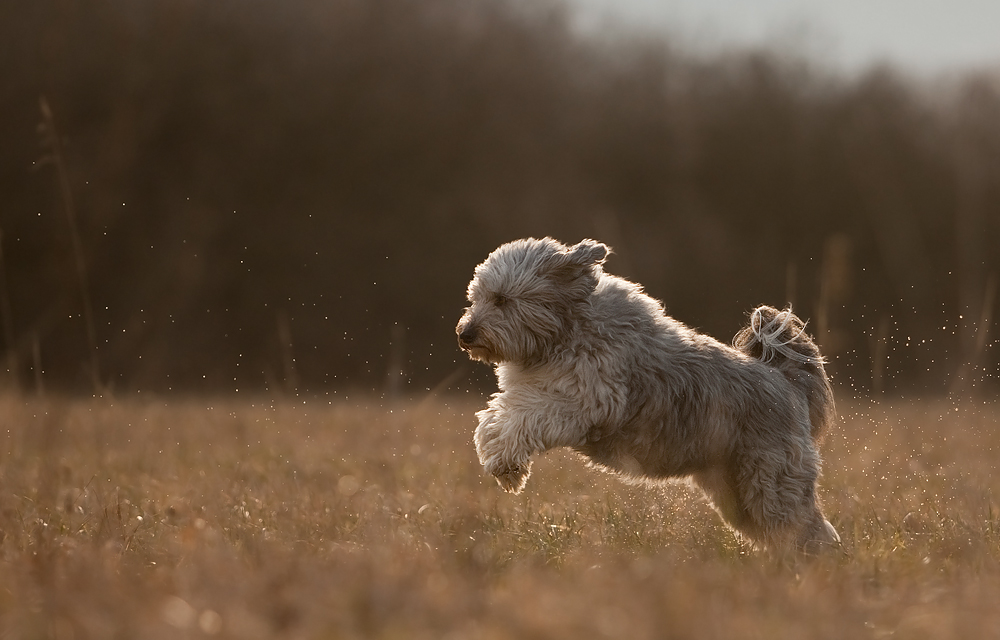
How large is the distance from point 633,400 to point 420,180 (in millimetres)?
17366

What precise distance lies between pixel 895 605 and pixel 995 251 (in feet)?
74.6

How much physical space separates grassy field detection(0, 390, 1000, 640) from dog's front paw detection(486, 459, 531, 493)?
19 cm

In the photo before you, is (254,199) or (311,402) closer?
(311,402)

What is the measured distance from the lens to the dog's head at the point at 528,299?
4.55m

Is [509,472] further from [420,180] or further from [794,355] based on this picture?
[420,180]

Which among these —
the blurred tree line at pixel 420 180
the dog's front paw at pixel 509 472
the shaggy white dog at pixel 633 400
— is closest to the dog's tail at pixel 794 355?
the shaggy white dog at pixel 633 400

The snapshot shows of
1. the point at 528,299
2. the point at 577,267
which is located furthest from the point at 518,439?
the point at 577,267

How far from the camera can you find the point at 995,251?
Answer: 74.6ft

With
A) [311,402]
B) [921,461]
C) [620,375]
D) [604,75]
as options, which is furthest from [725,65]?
[620,375]

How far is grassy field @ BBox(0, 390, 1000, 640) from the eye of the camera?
2.44 m

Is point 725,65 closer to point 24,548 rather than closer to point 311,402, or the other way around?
point 311,402

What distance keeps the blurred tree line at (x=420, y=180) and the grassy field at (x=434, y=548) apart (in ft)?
25.1

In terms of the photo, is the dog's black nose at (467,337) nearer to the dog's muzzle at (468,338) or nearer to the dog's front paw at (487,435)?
the dog's muzzle at (468,338)

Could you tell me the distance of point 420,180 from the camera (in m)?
21.2
